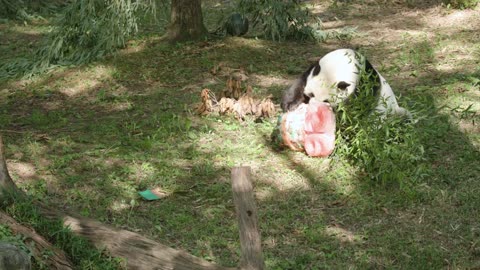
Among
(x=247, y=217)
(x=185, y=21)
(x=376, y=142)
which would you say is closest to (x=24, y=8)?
(x=185, y=21)

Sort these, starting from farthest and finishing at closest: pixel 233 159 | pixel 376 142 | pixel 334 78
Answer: pixel 334 78
pixel 233 159
pixel 376 142

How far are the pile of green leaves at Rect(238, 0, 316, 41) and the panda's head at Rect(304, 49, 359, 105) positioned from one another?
2.98 metres

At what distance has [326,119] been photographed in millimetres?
6527

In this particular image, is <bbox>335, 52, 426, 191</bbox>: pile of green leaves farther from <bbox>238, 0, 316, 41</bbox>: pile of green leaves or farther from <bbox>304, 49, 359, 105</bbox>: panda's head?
<bbox>238, 0, 316, 41</bbox>: pile of green leaves

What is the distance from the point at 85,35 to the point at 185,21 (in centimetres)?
131

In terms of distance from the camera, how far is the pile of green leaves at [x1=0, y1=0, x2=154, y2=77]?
29.4ft

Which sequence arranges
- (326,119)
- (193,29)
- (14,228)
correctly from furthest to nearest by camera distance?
(193,29) → (326,119) → (14,228)

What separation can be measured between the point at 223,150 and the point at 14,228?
2589 millimetres

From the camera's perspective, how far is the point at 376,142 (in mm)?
6141

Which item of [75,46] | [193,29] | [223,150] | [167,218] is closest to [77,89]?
[75,46]

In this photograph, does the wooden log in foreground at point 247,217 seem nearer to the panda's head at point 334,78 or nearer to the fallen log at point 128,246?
the fallen log at point 128,246

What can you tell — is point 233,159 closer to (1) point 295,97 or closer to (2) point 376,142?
(1) point 295,97

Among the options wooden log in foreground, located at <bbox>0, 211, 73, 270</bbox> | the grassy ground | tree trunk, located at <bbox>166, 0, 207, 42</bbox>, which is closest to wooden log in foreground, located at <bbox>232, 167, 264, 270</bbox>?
the grassy ground

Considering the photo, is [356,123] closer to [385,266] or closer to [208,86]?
[385,266]
